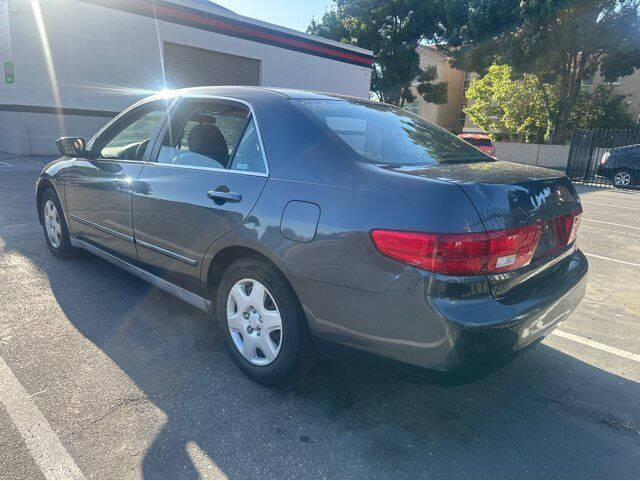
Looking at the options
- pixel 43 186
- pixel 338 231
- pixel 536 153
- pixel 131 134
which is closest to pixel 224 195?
pixel 338 231

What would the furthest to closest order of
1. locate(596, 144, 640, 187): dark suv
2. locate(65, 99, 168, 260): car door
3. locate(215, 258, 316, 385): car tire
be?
1. locate(596, 144, 640, 187): dark suv
2. locate(65, 99, 168, 260): car door
3. locate(215, 258, 316, 385): car tire

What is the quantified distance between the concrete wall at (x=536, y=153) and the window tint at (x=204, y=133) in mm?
22819

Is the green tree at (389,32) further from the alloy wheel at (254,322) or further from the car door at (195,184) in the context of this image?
the alloy wheel at (254,322)

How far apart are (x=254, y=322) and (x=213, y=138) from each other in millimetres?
1201

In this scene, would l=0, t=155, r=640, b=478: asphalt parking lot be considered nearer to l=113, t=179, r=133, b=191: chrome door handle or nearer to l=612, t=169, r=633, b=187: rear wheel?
l=113, t=179, r=133, b=191: chrome door handle

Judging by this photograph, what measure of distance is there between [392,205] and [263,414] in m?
1.31

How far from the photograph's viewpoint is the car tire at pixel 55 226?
4.60m

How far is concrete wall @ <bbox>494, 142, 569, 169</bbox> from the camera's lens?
23203 mm

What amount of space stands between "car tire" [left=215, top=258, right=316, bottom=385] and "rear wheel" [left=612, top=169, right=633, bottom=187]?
53.4 feet

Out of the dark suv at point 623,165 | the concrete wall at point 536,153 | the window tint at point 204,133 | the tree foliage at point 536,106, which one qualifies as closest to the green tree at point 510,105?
the tree foliage at point 536,106

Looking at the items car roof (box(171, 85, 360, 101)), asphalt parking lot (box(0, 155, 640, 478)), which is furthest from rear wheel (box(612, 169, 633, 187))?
car roof (box(171, 85, 360, 101))

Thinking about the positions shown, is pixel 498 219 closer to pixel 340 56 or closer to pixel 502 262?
pixel 502 262

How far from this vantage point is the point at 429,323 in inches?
81.5

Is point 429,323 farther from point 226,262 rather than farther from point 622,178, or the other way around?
point 622,178
